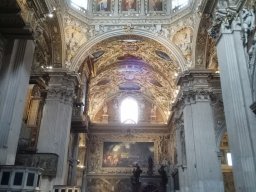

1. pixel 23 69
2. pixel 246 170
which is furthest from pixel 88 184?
pixel 246 170

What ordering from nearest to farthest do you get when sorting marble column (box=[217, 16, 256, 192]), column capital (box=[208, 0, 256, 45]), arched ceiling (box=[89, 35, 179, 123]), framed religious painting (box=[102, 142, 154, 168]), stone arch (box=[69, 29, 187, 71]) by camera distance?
marble column (box=[217, 16, 256, 192])
column capital (box=[208, 0, 256, 45])
stone arch (box=[69, 29, 187, 71])
arched ceiling (box=[89, 35, 179, 123])
framed religious painting (box=[102, 142, 154, 168])

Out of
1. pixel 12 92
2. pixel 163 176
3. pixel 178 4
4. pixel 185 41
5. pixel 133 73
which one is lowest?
pixel 163 176

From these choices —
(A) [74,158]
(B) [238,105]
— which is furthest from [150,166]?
(B) [238,105]

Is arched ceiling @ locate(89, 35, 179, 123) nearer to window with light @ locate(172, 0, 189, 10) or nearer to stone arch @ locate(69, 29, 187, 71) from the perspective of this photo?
stone arch @ locate(69, 29, 187, 71)

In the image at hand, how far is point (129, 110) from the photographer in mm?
25266

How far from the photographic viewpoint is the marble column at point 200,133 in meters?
12.3

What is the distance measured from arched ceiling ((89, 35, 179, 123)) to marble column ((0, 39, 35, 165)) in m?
7.93

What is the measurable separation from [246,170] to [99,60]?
14081mm

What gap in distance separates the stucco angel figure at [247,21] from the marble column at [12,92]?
5988mm

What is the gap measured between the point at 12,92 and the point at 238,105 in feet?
19.3

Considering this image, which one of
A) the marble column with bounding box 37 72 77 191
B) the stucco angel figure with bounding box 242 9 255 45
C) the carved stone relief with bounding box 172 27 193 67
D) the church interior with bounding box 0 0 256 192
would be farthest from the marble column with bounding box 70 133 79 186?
the stucco angel figure with bounding box 242 9 255 45

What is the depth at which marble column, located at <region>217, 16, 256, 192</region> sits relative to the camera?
670cm

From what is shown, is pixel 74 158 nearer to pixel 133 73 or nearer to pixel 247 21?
pixel 133 73

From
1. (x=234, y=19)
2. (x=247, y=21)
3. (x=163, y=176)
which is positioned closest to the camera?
(x=247, y=21)
